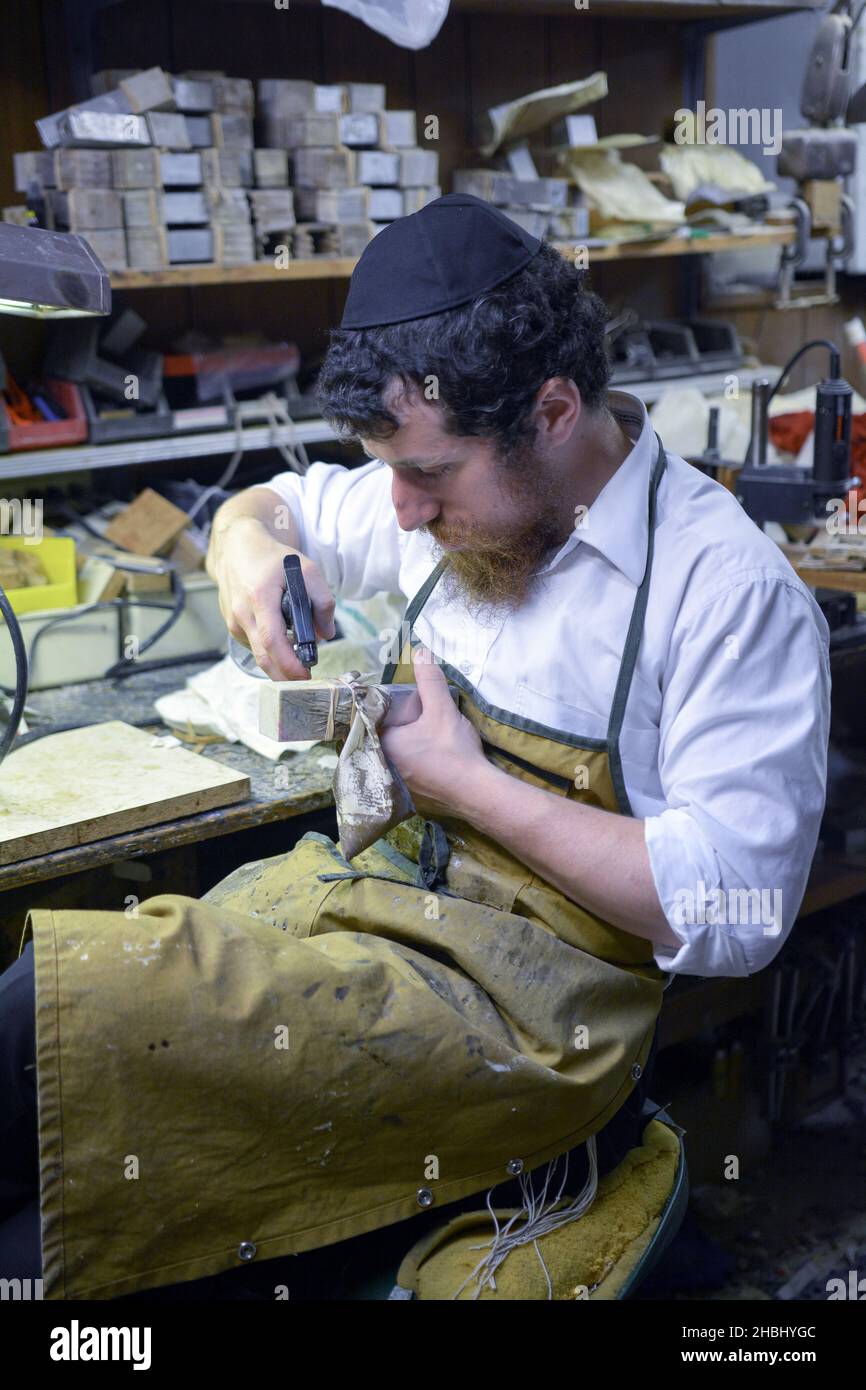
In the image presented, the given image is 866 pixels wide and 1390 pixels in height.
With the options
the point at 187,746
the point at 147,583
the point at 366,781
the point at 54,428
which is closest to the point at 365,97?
the point at 54,428

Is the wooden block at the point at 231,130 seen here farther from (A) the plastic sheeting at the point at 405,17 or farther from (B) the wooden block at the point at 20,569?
(B) the wooden block at the point at 20,569

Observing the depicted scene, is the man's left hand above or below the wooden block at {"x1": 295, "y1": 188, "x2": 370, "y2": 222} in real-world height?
below

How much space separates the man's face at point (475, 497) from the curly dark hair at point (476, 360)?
19mm

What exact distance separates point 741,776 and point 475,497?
0.44 metres

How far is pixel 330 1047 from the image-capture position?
137 centimetres

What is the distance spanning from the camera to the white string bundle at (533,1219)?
1425 mm

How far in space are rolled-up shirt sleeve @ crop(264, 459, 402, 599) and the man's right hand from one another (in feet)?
0.46

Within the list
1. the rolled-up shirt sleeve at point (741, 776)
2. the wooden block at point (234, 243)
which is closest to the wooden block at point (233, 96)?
the wooden block at point (234, 243)

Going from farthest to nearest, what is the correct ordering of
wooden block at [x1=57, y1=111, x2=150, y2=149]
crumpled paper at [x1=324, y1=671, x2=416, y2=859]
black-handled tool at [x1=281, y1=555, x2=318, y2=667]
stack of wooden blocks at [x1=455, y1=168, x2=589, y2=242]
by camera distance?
stack of wooden blocks at [x1=455, y1=168, x2=589, y2=242] < wooden block at [x1=57, y1=111, x2=150, y2=149] < black-handled tool at [x1=281, y1=555, x2=318, y2=667] < crumpled paper at [x1=324, y1=671, x2=416, y2=859]

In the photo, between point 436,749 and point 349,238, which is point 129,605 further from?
→ point 436,749

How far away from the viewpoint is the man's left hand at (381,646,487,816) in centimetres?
152
